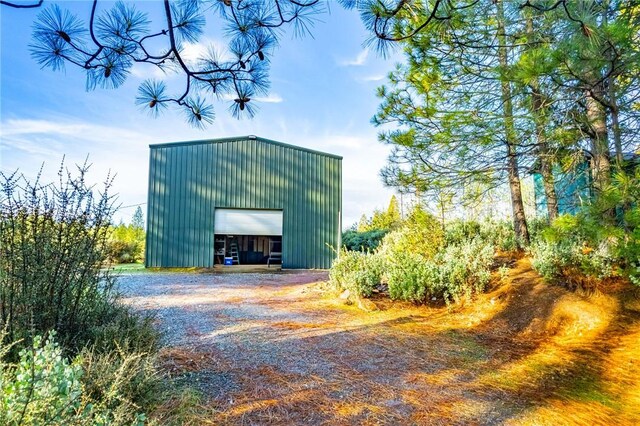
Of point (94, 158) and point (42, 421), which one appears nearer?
point (42, 421)

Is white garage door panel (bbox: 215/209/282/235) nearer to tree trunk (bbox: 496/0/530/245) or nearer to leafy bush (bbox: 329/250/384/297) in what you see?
leafy bush (bbox: 329/250/384/297)

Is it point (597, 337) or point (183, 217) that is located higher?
point (183, 217)

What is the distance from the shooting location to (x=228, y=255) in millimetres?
14672

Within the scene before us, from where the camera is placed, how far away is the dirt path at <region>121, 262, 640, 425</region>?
2.15m

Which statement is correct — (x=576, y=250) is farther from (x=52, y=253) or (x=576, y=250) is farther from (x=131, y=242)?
(x=131, y=242)

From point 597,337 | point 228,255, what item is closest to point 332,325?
point 597,337

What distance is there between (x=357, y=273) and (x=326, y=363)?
2716mm

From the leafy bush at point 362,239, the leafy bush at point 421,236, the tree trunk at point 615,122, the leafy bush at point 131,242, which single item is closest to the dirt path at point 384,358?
the leafy bush at point 421,236

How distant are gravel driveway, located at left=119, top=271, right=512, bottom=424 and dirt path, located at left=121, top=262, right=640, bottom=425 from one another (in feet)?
0.04

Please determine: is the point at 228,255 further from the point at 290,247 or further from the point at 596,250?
the point at 596,250

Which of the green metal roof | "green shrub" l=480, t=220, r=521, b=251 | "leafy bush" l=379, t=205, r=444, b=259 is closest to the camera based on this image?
"leafy bush" l=379, t=205, r=444, b=259

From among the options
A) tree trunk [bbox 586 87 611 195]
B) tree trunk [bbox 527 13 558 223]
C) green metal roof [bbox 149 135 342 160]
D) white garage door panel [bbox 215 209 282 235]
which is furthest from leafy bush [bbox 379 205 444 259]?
green metal roof [bbox 149 135 342 160]

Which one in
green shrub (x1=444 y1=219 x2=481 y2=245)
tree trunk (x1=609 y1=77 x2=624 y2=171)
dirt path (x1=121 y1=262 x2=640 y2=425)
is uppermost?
tree trunk (x1=609 y1=77 x2=624 y2=171)

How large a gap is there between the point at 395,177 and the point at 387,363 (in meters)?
3.52
